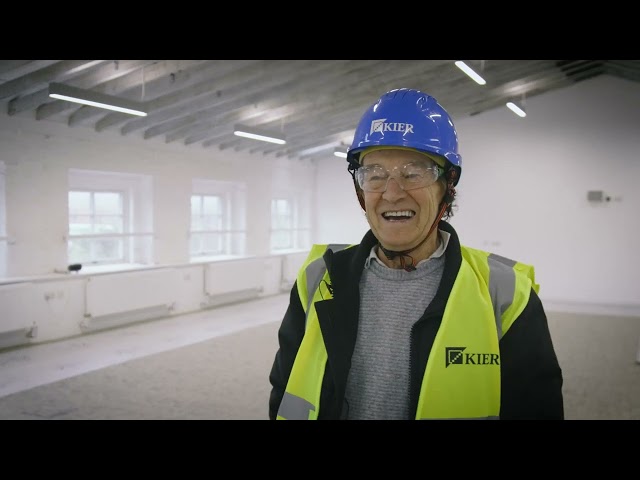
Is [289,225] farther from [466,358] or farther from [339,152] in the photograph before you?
[466,358]

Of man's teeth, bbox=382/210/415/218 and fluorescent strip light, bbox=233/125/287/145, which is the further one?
fluorescent strip light, bbox=233/125/287/145

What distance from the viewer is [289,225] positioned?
1232cm

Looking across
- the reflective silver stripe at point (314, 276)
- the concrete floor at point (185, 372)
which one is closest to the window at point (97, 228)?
the concrete floor at point (185, 372)

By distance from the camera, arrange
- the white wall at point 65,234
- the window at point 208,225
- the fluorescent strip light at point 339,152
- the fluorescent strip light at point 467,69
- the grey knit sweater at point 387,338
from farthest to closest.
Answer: the fluorescent strip light at point 339,152, the window at point 208,225, the white wall at point 65,234, the fluorescent strip light at point 467,69, the grey knit sweater at point 387,338

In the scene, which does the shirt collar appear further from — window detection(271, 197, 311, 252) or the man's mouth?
window detection(271, 197, 311, 252)

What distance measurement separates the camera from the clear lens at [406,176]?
142 cm

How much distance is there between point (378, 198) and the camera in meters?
1.44

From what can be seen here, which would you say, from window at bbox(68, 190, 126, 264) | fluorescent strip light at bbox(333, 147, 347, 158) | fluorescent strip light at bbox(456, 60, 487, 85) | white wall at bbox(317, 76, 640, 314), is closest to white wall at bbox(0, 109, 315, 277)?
window at bbox(68, 190, 126, 264)

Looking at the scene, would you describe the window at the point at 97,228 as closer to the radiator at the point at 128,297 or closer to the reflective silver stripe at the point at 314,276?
the radiator at the point at 128,297

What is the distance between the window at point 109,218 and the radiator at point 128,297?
21.0 inches

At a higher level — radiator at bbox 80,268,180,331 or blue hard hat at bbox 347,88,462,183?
blue hard hat at bbox 347,88,462,183

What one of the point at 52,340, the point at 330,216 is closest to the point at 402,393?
the point at 52,340

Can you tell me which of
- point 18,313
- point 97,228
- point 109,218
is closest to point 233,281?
point 109,218

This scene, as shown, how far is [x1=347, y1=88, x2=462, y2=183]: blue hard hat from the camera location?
4.62 feet
